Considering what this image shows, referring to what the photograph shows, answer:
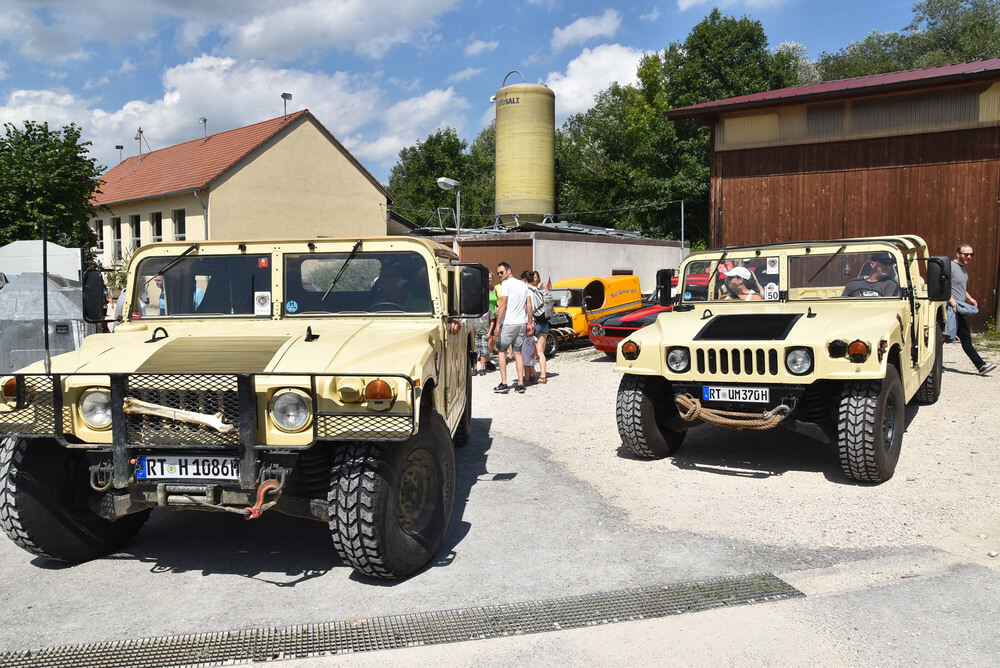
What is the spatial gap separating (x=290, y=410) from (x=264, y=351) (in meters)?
0.58

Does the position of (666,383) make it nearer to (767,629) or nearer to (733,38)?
(767,629)

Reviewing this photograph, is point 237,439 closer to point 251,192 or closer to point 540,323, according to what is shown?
point 540,323

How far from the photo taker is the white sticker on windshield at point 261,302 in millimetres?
5234

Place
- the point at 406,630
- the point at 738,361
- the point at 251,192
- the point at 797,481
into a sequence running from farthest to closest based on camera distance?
1. the point at 251,192
2. the point at 797,481
3. the point at 738,361
4. the point at 406,630

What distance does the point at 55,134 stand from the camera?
1523 cm

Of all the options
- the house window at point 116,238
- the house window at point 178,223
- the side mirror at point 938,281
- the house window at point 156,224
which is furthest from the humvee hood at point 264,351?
the house window at point 116,238

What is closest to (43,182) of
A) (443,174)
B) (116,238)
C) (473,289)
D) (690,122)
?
(473,289)

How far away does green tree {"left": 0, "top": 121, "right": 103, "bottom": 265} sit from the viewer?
14.5 m

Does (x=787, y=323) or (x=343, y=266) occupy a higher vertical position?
(x=343, y=266)

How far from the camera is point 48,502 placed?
4.10 m

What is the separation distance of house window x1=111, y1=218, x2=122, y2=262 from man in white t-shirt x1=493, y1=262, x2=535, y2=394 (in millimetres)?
25351

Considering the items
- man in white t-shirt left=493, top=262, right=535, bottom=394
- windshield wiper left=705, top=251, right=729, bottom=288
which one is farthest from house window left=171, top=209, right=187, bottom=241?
windshield wiper left=705, top=251, right=729, bottom=288

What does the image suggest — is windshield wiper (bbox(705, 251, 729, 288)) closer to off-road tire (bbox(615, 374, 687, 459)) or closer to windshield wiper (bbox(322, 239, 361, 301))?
off-road tire (bbox(615, 374, 687, 459))

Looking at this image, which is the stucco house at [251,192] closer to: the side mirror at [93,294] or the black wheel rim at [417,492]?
the side mirror at [93,294]
